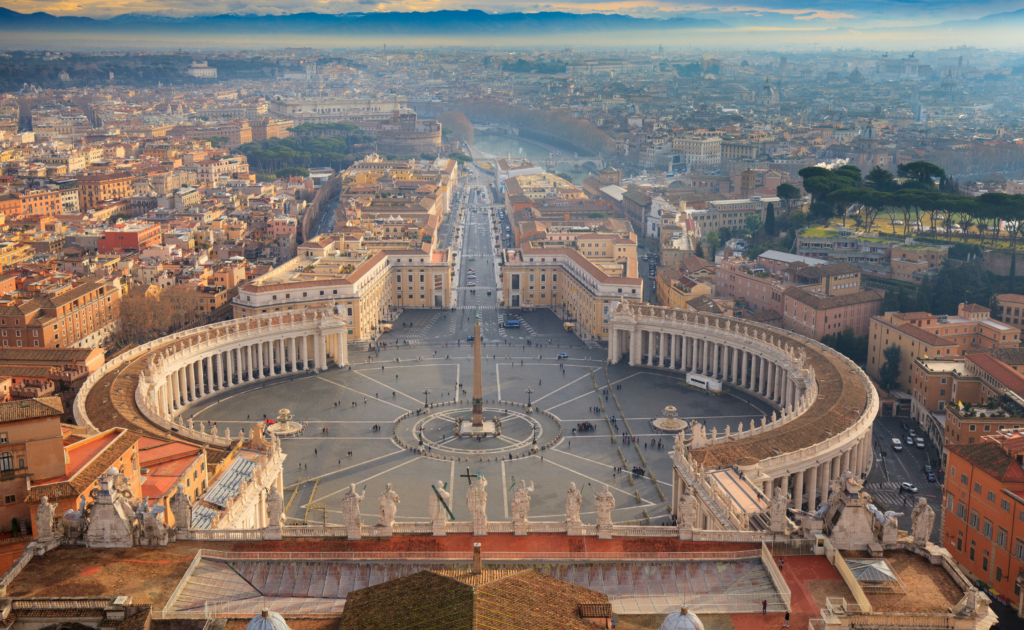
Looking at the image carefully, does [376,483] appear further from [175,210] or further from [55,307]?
[175,210]

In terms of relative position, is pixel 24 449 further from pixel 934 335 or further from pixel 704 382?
pixel 934 335

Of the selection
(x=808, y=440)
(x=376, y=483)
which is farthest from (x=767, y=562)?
(x=376, y=483)

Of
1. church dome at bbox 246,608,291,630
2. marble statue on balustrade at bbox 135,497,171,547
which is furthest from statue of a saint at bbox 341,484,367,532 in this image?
church dome at bbox 246,608,291,630

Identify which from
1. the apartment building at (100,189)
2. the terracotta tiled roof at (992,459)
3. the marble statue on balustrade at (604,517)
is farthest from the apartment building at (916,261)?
the apartment building at (100,189)

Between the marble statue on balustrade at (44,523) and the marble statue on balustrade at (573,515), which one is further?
the marble statue on balustrade at (573,515)

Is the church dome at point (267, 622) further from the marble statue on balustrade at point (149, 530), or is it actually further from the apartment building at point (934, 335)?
the apartment building at point (934, 335)

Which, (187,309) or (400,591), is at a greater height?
(400,591)

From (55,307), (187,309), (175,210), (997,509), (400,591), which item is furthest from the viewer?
(175,210)
